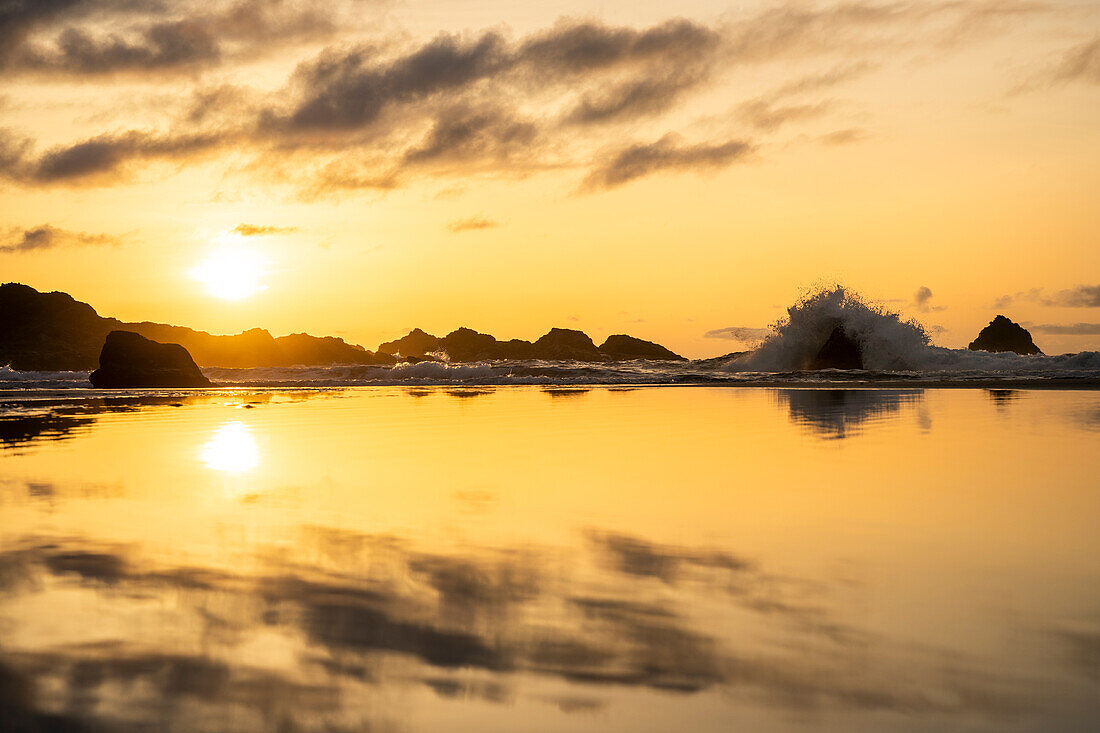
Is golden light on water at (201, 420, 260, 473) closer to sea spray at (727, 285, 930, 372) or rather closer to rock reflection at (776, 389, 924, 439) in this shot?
rock reflection at (776, 389, 924, 439)

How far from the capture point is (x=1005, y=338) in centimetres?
8350

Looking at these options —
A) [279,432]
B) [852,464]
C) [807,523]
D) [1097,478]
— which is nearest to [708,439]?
[852,464]

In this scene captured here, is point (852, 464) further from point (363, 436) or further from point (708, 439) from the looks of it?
point (363, 436)

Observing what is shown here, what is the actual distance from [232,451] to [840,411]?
12607 millimetres

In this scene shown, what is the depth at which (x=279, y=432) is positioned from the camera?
13969mm

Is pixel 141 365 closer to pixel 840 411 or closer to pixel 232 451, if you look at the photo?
pixel 232 451

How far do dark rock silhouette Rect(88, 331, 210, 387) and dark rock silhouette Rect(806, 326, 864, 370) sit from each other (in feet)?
120

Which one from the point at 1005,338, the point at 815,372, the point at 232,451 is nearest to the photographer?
the point at 232,451

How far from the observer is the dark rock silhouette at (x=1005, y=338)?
271 feet

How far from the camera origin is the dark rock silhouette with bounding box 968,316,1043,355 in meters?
82.8

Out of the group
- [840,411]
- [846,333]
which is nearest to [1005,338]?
[846,333]

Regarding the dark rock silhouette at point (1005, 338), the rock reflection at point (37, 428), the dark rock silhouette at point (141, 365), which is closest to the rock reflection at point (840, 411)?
the rock reflection at point (37, 428)

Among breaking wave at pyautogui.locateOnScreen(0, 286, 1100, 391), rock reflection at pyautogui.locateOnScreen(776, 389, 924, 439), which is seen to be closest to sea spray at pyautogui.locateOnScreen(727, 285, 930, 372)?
breaking wave at pyautogui.locateOnScreen(0, 286, 1100, 391)

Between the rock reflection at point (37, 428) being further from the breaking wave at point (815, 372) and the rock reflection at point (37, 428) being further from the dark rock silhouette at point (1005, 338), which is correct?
the dark rock silhouette at point (1005, 338)
